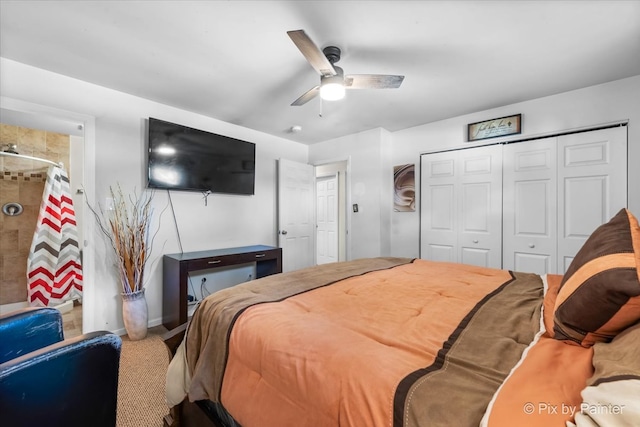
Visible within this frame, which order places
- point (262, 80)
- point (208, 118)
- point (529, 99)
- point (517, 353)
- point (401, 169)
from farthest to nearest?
1. point (401, 169)
2. point (208, 118)
3. point (529, 99)
4. point (262, 80)
5. point (517, 353)

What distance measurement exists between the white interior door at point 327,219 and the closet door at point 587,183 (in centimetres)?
350

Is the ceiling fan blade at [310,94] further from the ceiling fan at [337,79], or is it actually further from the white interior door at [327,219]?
the white interior door at [327,219]

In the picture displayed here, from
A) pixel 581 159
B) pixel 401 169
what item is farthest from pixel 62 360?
pixel 581 159

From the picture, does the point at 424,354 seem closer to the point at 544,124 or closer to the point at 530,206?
the point at 530,206

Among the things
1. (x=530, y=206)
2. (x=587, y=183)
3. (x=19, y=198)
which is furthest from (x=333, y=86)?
(x=19, y=198)

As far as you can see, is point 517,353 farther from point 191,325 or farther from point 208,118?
point 208,118

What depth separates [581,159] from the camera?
2559 mm

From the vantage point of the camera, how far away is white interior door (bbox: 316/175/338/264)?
551 centimetres

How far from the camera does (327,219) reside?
18.6ft

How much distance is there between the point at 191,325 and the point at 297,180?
9.93ft

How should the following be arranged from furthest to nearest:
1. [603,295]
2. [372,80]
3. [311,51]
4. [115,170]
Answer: [115,170] → [372,80] → [311,51] → [603,295]

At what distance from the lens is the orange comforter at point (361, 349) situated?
2.18 ft

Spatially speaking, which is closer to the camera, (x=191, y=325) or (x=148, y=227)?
(x=191, y=325)

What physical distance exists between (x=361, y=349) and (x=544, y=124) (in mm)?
3150
